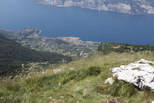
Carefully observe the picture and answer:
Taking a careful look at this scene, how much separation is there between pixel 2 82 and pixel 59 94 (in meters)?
3.26

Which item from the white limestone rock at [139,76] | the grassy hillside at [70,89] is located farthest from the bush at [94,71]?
the white limestone rock at [139,76]

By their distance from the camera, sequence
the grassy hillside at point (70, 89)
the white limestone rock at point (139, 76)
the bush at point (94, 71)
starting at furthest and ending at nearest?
the bush at point (94, 71)
the white limestone rock at point (139, 76)
the grassy hillside at point (70, 89)

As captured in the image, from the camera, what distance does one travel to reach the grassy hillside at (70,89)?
10766 mm

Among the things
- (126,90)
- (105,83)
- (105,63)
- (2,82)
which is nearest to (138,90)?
(126,90)

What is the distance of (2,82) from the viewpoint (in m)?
12.6

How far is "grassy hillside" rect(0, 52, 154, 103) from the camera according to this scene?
10766 millimetres

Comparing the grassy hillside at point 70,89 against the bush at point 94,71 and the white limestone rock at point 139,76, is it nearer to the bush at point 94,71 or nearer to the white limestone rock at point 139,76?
the bush at point 94,71

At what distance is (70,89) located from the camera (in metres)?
12.4

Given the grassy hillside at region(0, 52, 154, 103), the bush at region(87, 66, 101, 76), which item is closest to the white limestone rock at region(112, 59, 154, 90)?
the grassy hillside at region(0, 52, 154, 103)

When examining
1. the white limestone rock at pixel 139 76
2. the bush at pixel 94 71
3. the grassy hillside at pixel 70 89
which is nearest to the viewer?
the grassy hillside at pixel 70 89

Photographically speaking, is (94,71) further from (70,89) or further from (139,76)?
(139,76)

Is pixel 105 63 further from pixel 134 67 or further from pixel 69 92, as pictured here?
pixel 69 92

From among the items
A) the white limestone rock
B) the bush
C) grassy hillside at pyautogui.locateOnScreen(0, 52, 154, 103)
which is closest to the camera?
grassy hillside at pyautogui.locateOnScreen(0, 52, 154, 103)

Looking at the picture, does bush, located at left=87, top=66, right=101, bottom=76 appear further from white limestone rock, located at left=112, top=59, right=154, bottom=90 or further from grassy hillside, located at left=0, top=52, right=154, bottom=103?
white limestone rock, located at left=112, top=59, right=154, bottom=90
